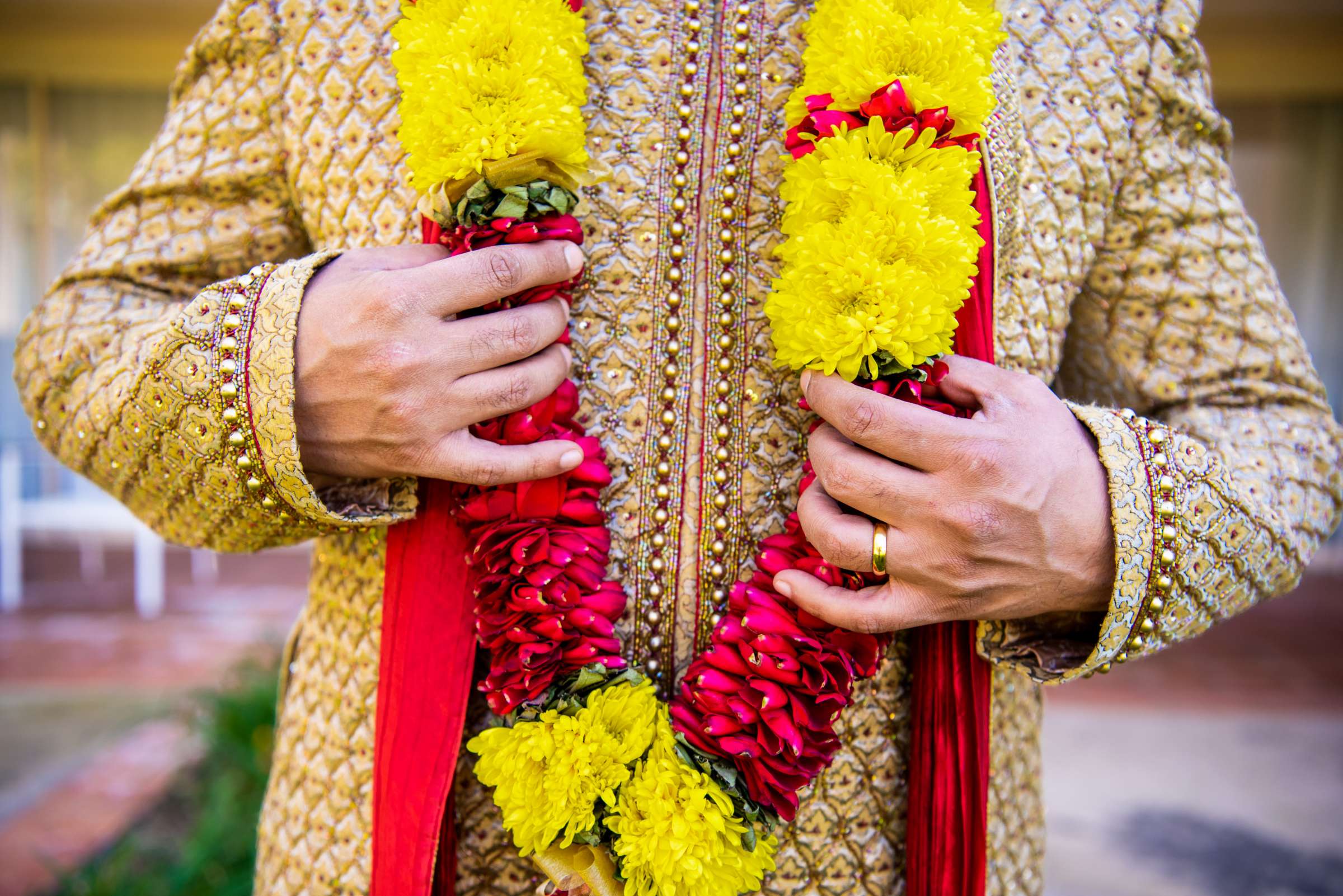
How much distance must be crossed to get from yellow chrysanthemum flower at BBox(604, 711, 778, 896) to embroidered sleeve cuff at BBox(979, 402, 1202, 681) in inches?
14.0

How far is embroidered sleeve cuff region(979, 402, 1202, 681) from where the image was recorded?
95 cm

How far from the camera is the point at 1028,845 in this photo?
1.23 m

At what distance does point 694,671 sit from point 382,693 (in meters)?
0.36

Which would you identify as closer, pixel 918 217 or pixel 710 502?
pixel 918 217

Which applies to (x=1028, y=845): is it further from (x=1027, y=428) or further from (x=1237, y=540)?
(x=1027, y=428)

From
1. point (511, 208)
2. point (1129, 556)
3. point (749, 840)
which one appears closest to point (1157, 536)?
point (1129, 556)

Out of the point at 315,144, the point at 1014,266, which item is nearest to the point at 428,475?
the point at 315,144

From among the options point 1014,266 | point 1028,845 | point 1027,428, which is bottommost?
point 1028,845

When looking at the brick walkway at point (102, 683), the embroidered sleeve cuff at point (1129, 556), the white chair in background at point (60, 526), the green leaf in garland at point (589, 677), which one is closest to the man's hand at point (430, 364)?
the green leaf in garland at point (589, 677)

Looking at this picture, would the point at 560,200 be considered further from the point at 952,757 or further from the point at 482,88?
the point at 952,757

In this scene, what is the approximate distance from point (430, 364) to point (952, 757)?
0.73 meters

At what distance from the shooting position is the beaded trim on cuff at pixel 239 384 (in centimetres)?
97

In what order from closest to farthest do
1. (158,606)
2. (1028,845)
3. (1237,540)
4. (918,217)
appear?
(918,217), (1237,540), (1028,845), (158,606)

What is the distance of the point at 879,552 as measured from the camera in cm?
92
